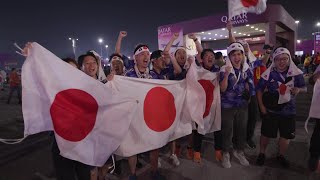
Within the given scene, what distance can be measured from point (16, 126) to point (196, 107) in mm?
7346

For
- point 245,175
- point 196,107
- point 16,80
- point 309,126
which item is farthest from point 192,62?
point 16,80

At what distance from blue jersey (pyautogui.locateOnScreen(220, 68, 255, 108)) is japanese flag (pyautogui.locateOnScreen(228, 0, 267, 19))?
176 cm

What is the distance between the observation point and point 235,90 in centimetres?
466

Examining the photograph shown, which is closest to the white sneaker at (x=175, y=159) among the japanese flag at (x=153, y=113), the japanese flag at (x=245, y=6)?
the japanese flag at (x=153, y=113)

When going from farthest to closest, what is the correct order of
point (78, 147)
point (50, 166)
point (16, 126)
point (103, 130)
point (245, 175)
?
1. point (16, 126)
2. point (50, 166)
3. point (245, 175)
4. point (103, 130)
5. point (78, 147)

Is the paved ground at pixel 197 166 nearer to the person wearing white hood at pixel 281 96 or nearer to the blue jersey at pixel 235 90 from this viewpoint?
the person wearing white hood at pixel 281 96

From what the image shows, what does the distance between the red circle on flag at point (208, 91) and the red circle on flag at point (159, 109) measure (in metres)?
0.70

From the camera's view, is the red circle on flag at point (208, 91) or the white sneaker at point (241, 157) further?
the red circle on flag at point (208, 91)

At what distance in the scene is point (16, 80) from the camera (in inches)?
615

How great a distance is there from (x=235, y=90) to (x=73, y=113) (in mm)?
2719

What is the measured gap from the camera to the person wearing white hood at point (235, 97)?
4.59 metres

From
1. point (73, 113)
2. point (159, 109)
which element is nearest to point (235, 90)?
point (159, 109)

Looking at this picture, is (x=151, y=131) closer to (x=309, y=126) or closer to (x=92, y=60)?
(x=92, y=60)

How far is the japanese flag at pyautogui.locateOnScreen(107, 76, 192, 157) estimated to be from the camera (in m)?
3.94
